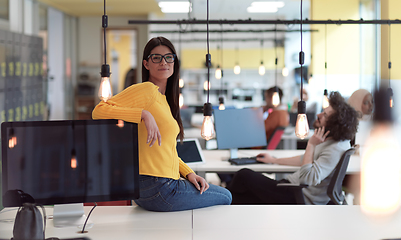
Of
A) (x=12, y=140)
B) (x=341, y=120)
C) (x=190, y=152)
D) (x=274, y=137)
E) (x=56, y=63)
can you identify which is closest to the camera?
(x=12, y=140)

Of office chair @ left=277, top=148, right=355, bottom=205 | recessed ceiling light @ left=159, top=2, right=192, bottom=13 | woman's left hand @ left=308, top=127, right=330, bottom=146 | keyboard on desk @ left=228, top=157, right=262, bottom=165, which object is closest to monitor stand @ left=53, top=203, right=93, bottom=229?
office chair @ left=277, top=148, right=355, bottom=205

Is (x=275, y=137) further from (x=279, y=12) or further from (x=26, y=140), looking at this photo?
(x=279, y=12)

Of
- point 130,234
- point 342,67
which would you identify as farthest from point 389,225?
point 342,67

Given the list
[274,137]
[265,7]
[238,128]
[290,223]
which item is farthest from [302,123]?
[265,7]

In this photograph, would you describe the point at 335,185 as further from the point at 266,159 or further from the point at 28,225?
the point at 28,225

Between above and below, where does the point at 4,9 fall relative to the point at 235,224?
above

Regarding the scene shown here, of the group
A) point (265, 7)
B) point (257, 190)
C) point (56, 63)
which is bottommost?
point (257, 190)

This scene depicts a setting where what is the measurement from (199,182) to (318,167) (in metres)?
1.19

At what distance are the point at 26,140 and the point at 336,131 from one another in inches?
83.7

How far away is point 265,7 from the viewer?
8320mm

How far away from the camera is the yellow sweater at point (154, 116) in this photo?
1.66m

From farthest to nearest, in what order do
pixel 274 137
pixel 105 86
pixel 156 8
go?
pixel 156 8 → pixel 274 137 → pixel 105 86

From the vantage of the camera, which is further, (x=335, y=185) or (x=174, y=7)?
(x=174, y=7)

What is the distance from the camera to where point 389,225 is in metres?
1.55
